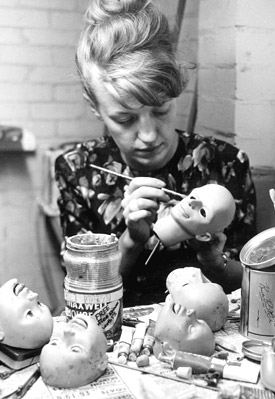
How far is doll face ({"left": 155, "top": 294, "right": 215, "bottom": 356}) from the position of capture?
3.03ft

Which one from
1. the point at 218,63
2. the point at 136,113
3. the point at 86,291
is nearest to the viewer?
the point at 86,291

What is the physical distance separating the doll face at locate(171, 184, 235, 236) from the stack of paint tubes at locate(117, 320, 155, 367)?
0.22 meters

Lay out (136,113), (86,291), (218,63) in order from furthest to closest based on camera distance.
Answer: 1. (218,63)
2. (136,113)
3. (86,291)

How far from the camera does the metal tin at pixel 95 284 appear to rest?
0.99m

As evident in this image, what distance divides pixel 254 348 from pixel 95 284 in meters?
0.29

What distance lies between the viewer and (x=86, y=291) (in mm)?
989

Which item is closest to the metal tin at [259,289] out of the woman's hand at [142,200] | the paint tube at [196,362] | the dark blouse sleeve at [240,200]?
the paint tube at [196,362]

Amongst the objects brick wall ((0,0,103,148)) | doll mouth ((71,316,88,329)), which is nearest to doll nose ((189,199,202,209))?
doll mouth ((71,316,88,329))

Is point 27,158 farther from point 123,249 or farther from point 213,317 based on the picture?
point 213,317

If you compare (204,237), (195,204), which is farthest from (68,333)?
(204,237)

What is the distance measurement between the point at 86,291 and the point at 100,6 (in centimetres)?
72

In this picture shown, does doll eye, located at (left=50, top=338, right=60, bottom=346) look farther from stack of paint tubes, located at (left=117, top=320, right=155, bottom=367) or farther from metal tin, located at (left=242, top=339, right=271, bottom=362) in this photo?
metal tin, located at (left=242, top=339, right=271, bottom=362)

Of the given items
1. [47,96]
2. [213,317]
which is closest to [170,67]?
[47,96]

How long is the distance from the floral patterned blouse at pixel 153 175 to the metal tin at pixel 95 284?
410 mm
